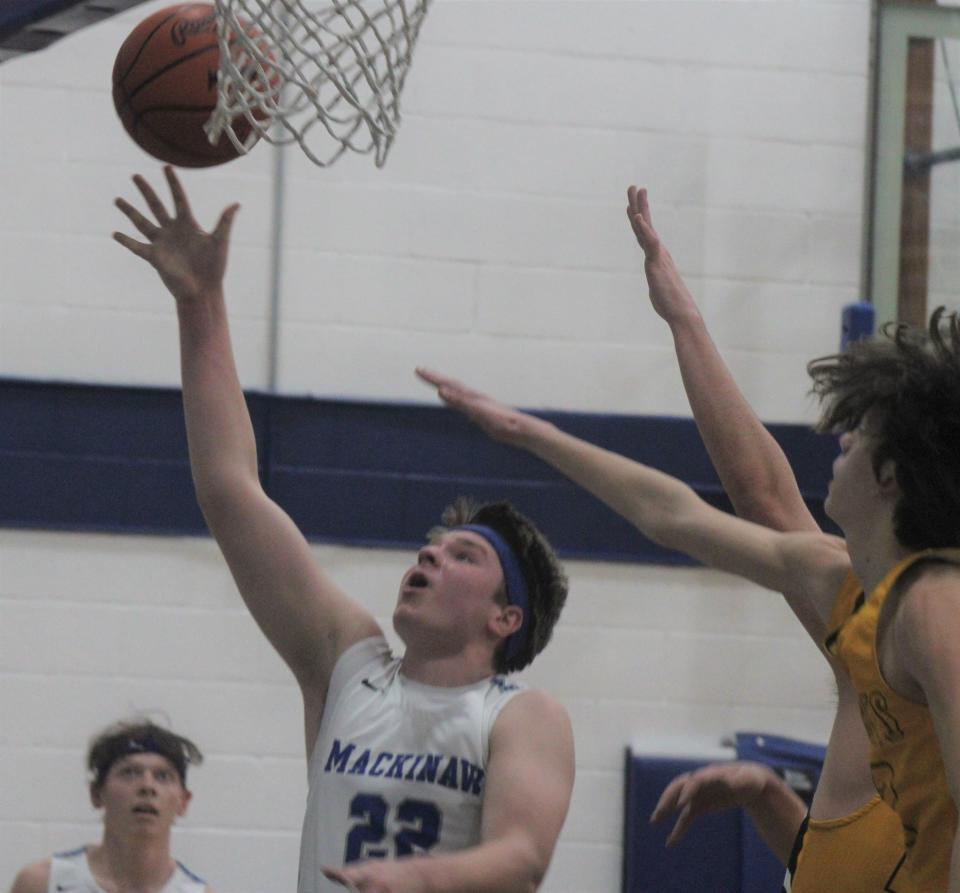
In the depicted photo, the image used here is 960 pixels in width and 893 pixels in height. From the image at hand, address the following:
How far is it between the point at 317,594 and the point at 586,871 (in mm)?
2465

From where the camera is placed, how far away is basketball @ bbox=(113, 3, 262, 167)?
2.76 meters

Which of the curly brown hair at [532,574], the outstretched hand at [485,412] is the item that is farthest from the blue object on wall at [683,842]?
the outstretched hand at [485,412]

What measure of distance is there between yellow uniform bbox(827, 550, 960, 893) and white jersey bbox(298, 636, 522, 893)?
27.6 inches

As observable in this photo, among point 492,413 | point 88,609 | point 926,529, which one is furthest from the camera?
point 88,609

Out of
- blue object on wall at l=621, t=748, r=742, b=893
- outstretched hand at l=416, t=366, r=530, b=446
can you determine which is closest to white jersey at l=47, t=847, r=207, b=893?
blue object on wall at l=621, t=748, r=742, b=893

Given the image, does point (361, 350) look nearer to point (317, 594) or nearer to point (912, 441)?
point (317, 594)

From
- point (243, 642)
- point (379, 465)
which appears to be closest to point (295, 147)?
point (379, 465)

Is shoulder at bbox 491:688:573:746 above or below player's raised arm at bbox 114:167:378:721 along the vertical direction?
below

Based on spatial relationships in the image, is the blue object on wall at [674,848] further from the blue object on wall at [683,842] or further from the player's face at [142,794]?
the player's face at [142,794]

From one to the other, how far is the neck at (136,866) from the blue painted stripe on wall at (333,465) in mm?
1017

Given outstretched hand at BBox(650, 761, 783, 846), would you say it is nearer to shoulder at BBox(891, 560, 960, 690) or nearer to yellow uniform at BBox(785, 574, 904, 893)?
yellow uniform at BBox(785, 574, 904, 893)

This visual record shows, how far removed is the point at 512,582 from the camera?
2750 millimetres

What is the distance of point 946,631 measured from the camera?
1734 mm

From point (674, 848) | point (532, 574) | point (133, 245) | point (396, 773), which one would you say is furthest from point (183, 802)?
point (133, 245)
